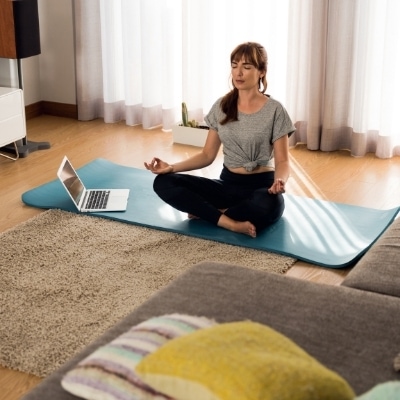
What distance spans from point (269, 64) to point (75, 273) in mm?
2213

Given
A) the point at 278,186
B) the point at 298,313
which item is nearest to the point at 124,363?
the point at 298,313

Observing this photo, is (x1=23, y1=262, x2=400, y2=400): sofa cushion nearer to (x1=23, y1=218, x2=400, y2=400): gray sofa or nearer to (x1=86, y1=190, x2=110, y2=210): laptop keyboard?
(x1=23, y1=218, x2=400, y2=400): gray sofa

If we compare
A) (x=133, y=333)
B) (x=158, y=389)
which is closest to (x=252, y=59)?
(x=133, y=333)

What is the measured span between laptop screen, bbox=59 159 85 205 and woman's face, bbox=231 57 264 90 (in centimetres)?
90

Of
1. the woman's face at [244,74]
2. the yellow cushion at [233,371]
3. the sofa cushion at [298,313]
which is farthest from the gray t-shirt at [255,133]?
the yellow cushion at [233,371]

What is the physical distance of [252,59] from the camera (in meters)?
3.41

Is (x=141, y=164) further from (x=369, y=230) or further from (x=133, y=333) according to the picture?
(x=133, y=333)

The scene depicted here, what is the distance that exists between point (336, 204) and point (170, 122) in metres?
1.66

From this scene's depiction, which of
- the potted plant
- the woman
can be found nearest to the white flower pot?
the potted plant

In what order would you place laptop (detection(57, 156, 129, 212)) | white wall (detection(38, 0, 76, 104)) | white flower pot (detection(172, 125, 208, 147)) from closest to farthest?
laptop (detection(57, 156, 129, 212)) → white flower pot (detection(172, 125, 208, 147)) → white wall (detection(38, 0, 76, 104))

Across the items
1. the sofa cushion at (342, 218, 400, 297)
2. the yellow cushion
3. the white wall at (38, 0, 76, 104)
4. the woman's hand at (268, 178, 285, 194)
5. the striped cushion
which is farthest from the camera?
the white wall at (38, 0, 76, 104)

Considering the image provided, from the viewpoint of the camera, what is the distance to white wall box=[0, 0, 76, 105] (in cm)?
534

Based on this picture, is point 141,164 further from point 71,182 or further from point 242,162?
point 242,162

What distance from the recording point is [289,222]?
357 centimetres
